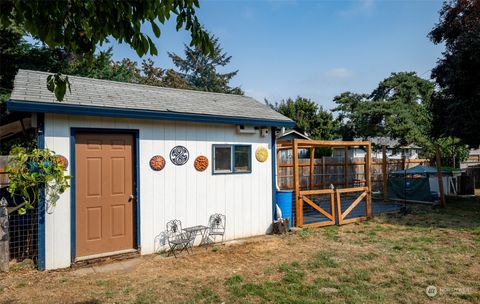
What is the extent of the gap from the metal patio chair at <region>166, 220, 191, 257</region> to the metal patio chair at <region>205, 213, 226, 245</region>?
1.78ft

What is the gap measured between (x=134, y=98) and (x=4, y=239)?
317 centimetres

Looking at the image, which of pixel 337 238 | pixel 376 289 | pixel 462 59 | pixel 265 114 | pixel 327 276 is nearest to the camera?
pixel 376 289

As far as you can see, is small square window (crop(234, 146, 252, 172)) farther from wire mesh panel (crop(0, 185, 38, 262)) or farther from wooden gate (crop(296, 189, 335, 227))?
wire mesh panel (crop(0, 185, 38, 262))

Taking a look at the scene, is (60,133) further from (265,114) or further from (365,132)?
(365,132)

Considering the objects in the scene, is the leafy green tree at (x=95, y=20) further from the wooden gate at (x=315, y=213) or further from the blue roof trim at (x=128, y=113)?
the wooden gate at (x=315, y=213)

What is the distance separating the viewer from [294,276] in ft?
15.4

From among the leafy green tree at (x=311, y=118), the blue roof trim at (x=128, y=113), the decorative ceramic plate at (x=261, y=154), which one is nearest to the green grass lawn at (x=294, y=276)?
the decorative ceramic plate at (x=261, y=154)

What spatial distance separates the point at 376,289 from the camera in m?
4.20

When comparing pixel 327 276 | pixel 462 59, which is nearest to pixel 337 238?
pixel 327 276

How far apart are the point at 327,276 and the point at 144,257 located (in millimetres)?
3187

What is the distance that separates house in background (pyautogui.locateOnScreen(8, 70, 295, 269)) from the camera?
5.15 metres

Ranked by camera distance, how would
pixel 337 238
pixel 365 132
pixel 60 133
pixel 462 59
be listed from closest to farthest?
pixel 60 133, pixel 337 238, pixel 462 59, pixel 365 132

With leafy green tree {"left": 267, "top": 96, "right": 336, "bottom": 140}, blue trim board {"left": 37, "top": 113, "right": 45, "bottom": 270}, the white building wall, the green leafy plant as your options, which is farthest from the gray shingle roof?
leafy green tree {"left": 267, "top": 96, "right": 336, "bottom": 140}

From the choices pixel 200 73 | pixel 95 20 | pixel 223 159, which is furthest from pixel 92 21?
pixel 200 73
